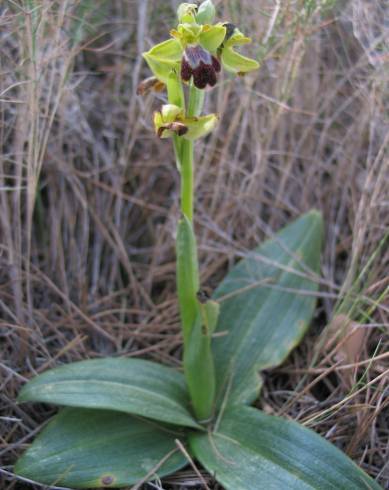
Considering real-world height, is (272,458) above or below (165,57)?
below

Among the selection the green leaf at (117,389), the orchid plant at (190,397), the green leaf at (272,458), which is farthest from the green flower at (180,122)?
the green leaf at (272,458)

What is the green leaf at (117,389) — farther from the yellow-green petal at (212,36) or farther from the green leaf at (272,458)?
the yellow-green petal at (212,36)

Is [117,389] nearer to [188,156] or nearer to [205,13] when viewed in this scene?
[188,156]

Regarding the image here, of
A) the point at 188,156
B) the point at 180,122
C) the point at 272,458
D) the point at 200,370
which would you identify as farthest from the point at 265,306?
→ the point at 180,122

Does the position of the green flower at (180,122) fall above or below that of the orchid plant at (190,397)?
above

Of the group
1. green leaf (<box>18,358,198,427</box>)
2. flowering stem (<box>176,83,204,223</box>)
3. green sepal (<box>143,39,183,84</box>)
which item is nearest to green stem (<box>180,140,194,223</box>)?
flowering stem (<box>176,83,204,223</box>)

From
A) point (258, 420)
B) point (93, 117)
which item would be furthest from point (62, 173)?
point (258, 420)
